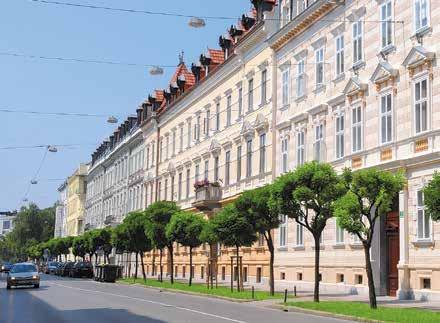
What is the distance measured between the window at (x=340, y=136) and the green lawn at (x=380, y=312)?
9613 millimetres

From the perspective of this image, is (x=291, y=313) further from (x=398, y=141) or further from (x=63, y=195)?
(x=63, y=195)

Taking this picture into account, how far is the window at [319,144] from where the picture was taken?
32438 millimetres

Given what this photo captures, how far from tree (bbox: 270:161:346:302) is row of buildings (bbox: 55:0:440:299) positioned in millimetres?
3293

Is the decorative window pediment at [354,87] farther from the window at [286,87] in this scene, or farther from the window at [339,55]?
the window at [286,87]

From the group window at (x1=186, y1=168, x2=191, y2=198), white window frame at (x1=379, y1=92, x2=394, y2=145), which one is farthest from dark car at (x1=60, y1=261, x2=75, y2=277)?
white window frame at (x1=379, y1=92, x2=394, y2=145)

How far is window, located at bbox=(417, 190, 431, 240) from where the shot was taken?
80.6 feet

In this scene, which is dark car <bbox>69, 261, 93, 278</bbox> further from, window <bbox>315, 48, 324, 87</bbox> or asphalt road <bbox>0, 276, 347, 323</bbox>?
asphalt road <bbox>0, 276, 347, 323</bbox>

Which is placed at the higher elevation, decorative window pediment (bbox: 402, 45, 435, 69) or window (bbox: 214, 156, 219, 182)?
decorative window pediment (bbox: 402, 45, 435, 69)

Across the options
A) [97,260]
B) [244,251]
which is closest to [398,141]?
[244,251]

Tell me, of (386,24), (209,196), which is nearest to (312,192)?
(386,24)

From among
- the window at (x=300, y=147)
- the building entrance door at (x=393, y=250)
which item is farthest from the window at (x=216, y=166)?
the building entrance door at (x=393, y=250)

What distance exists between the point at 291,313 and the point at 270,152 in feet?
57.6

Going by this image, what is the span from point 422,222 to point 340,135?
7089mm

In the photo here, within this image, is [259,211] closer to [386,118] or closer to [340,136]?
[340,136]
